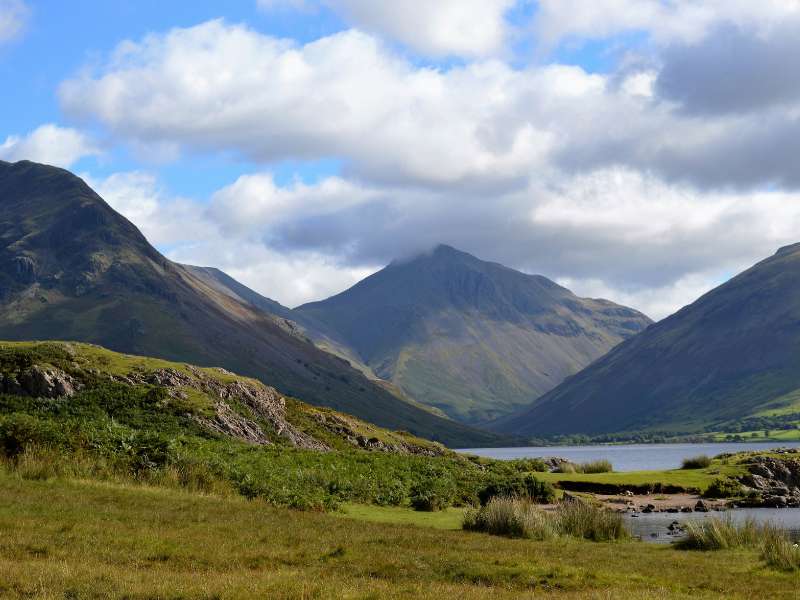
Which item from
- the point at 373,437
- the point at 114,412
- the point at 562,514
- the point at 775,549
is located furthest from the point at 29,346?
the point at 775,549

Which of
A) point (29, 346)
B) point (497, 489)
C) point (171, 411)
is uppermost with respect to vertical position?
point (29, 346)

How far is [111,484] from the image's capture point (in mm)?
43344

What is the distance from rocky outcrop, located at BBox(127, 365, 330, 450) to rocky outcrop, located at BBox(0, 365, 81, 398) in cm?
808

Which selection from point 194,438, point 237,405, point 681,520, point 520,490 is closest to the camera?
point 681,520

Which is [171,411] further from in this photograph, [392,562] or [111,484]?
[392,562]

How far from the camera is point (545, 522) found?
39375 mm

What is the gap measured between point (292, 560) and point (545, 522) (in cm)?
1529

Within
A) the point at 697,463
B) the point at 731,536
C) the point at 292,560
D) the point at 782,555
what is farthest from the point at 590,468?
the point at 292,560

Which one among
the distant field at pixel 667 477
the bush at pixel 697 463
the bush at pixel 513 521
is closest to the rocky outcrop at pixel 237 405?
the distant field at pixel 667 477

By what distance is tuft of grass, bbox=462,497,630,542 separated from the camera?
38.9 meters

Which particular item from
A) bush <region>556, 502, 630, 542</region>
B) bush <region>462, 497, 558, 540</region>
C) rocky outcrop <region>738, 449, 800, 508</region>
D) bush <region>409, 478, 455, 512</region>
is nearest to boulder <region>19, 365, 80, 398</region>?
bush <region>409, 478, 455, 512</region>

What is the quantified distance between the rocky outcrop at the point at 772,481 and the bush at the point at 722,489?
36.8 inches

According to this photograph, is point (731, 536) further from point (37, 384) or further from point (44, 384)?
point (37, 384)

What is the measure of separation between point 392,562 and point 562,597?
6570mm
